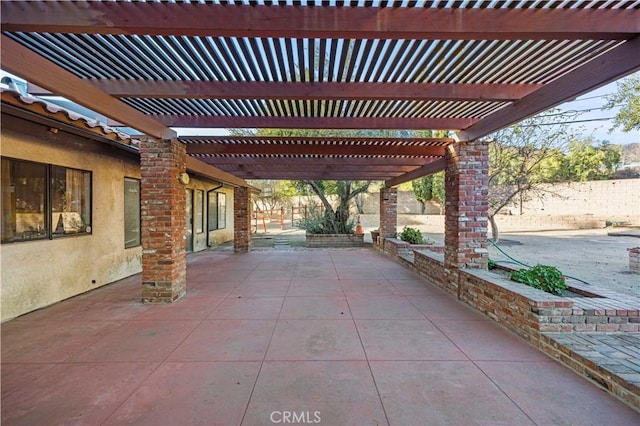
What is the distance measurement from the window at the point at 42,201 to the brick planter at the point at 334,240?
776 centimetres

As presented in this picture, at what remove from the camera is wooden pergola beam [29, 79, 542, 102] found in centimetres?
339

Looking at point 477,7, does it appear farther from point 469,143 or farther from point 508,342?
point 508,342

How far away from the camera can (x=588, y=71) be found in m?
2.65

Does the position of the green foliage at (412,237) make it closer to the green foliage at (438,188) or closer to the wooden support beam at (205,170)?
the wooden support beam at (205,170)

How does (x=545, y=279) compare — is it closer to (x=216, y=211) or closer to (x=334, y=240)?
(x=334, y=240)

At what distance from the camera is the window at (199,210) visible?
9758mm

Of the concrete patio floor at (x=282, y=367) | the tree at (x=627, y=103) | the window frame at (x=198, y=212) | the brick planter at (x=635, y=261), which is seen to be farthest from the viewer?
the window frame at (x=198, y=212)

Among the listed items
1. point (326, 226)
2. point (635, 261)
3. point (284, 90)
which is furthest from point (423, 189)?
point (284, 90)

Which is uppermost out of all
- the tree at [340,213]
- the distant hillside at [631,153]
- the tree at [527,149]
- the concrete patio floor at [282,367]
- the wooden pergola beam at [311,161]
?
the distant hillside at [631,153]

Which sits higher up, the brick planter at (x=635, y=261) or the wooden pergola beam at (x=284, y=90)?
the wooden pergola beam at (x=284, y=90)

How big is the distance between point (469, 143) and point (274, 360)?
14.0 feet

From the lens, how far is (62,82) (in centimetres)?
265

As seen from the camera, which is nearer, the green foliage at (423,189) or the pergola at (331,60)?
the pergola at (331,60)

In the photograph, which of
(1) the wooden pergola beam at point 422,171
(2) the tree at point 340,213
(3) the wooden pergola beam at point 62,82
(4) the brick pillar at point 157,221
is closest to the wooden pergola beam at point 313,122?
(4) the brick pillar at point 157,221
